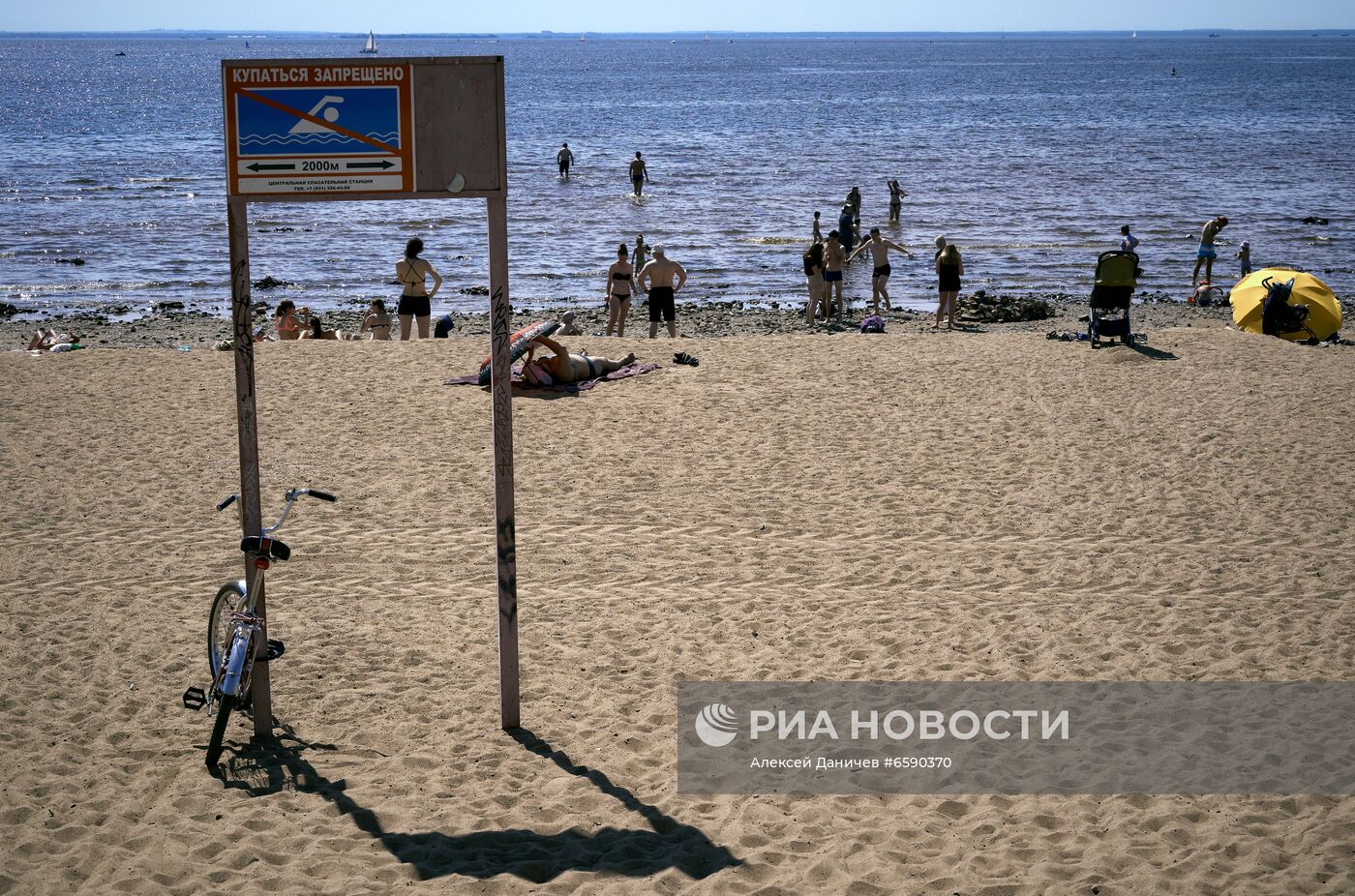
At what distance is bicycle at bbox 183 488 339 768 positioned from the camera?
5.57 metres

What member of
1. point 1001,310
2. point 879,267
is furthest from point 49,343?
point 1001,310

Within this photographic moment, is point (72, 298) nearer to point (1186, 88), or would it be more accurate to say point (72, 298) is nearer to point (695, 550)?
point (695, 550)

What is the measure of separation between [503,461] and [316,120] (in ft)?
5.62

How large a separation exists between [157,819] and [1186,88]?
12185 cm

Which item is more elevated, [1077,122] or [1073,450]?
[1077,122]

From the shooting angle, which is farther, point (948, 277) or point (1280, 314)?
point (948, 277)

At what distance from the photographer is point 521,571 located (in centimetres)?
809

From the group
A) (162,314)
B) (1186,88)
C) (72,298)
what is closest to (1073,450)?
(162,314)

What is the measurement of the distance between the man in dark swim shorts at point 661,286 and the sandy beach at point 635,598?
3.85 metres

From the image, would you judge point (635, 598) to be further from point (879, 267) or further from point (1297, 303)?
point (879, 267)

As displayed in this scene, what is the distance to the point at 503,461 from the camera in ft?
19.1

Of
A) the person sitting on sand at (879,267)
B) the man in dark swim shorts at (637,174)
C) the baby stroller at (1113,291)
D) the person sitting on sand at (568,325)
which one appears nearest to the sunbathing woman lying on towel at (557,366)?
the person sitting on sand at (568,325)

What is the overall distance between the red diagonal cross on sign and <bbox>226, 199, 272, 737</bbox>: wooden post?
0.44 meters

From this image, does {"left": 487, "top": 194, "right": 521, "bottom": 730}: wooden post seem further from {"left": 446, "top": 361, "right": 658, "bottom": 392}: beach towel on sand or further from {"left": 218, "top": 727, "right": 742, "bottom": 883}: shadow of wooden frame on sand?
{"left": 446, "top": 361, "right": 658, "bottom": 392}: beach towel on sand
